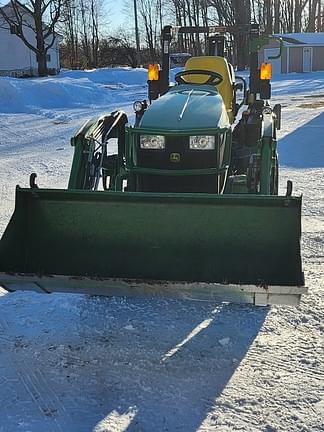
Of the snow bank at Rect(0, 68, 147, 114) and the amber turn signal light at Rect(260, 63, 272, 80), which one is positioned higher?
the amber turn signal light at Rect(260, 63, 272, 80)

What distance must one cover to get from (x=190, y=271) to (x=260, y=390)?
0.96 m

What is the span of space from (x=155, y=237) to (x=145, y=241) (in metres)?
0.08

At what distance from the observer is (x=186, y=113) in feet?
15.3

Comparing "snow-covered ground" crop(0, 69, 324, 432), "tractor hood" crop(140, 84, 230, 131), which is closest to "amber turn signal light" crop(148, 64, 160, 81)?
"tractor hood" crop(140, 84, 230, 131)

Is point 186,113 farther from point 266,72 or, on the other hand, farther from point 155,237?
point 266,72

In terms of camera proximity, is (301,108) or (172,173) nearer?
(172,173)

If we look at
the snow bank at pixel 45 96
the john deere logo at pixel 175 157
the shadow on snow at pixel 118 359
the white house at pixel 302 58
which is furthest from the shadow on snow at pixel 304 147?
the white house at pixel 302 58

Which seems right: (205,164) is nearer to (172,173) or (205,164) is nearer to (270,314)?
(172,173)

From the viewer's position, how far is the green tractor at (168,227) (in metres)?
3.60

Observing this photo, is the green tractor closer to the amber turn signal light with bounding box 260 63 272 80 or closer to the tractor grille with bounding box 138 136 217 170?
the tractor grille with bounding box 138 136 217 170

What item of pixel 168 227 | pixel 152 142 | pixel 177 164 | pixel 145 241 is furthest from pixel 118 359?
pixel 152 142

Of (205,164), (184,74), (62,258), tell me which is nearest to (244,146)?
(184,74)

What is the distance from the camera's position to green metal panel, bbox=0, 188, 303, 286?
373 cm

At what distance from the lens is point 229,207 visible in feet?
12.3
